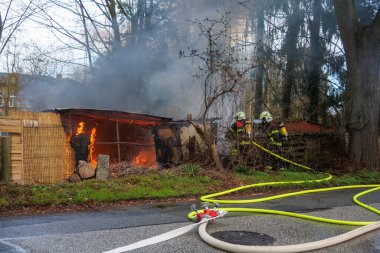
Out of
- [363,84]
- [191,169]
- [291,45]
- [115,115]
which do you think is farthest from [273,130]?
[291,45]

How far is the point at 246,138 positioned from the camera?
10.3m

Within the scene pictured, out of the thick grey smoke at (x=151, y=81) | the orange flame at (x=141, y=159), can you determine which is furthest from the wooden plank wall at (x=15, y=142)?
the thick grey smoke at (x=151, y=81)

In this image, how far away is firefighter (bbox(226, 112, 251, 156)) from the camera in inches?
404

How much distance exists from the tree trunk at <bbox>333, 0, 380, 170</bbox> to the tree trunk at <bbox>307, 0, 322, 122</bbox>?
323cm

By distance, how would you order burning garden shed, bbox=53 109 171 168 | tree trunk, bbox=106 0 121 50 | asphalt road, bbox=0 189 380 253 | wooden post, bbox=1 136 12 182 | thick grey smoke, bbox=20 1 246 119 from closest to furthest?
asphalt road, bbox=0 189 380 253 → wooden post, bbox=1 136 12 182 → burning garden shed, bbox=53 109 171 168 → thick grey smoke, bbox=20 1 246 119 → tree trunk, bbox=106 0 121 50

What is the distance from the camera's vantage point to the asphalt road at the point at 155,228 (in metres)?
4.15

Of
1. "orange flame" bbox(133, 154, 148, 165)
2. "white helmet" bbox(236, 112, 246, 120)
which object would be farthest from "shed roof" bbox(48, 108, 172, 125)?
Result: "white helmet" bbox(236, 112, 246, 120)

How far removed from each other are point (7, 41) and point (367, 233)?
21527 millimetres

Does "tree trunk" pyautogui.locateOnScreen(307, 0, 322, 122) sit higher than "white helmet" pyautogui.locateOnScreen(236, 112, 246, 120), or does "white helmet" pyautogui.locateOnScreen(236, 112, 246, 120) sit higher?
"tree trunk" pyautogui.locateOnScreen(307, 0, 322, 122)

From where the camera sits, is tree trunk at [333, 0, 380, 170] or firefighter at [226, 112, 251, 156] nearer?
firefighter at [226, 112, 251, 156]

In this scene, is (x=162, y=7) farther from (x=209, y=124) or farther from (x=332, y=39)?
(x=209, y=124)

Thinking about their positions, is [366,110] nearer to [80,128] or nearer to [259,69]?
[259,69]

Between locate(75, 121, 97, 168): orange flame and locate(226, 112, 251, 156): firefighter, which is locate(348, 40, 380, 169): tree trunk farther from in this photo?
locate(75, 121, 97, 168): orange flame

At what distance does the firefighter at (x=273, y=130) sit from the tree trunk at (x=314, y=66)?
4.42 meters
